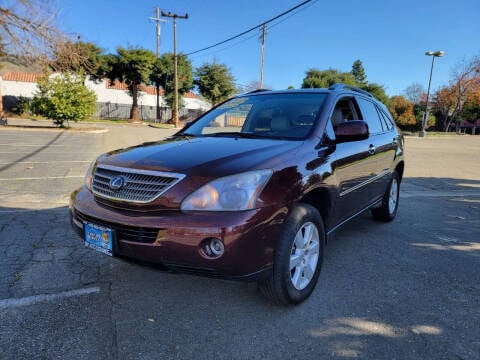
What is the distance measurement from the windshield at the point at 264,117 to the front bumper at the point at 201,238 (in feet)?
3.58

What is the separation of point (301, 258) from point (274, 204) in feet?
2.16

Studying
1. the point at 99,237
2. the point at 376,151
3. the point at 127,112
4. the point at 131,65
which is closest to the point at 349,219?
the point at 376,151

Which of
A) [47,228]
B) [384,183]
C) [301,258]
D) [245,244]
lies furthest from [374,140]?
[47,228]

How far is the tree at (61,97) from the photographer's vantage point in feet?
70.6

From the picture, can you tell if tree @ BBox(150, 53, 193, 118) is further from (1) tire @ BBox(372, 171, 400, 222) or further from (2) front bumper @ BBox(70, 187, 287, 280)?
(2) front bumper @ BBox(70, 187, 287, 280)

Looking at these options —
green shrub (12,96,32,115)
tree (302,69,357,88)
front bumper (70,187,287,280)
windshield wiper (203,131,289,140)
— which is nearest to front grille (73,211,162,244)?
front bumper (70,187,287,280)

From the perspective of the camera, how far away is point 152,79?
4200cm

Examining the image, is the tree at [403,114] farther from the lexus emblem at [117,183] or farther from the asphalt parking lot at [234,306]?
the lexus emblem at [117,183]

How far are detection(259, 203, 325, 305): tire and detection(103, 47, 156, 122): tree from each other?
37820 mm

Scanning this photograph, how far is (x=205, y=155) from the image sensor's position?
270 cm

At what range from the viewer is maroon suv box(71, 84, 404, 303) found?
2.31 metres

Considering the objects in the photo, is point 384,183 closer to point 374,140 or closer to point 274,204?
point 374,140

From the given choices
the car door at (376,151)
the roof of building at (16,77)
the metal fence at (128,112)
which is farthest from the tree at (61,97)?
the roof of building at (16,77)

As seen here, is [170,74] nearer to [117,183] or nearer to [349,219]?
[349,219]
